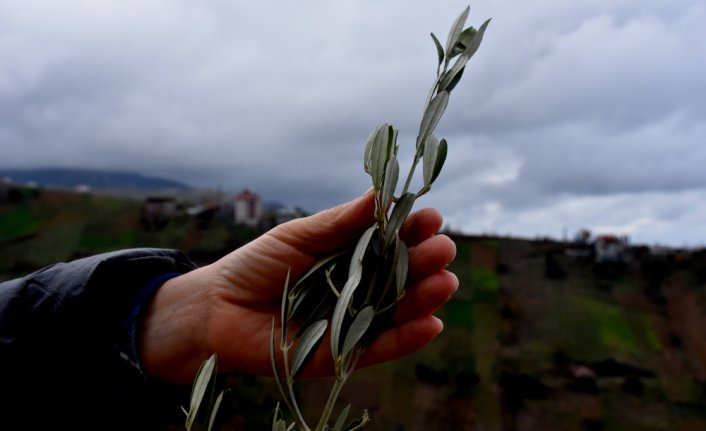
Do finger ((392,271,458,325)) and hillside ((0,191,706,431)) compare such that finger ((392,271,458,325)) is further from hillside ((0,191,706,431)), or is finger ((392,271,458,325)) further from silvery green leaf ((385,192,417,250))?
hillside ((0,191,706,431))

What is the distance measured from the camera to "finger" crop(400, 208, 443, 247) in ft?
2.31

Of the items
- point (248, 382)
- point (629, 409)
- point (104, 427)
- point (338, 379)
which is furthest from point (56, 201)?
point (338, 379)

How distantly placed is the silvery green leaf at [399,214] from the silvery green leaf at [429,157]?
0.07 ft

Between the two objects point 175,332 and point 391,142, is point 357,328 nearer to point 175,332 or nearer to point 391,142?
point 391,142

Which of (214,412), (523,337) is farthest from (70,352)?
(523,337)

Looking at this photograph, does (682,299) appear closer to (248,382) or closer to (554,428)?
(554,428)

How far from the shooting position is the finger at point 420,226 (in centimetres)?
70

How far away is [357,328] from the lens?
55 cm

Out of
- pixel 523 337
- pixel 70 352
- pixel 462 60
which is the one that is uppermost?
pixel 462 60

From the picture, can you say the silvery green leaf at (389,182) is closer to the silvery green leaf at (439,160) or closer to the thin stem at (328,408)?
the silvery green leaf at (439,160)

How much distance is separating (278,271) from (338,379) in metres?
0.26

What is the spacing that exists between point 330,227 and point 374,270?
11cm

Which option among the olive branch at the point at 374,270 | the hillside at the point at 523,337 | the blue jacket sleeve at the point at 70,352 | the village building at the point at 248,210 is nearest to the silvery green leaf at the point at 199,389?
the olive branch at the point at 374,270

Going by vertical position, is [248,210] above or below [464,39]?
below
